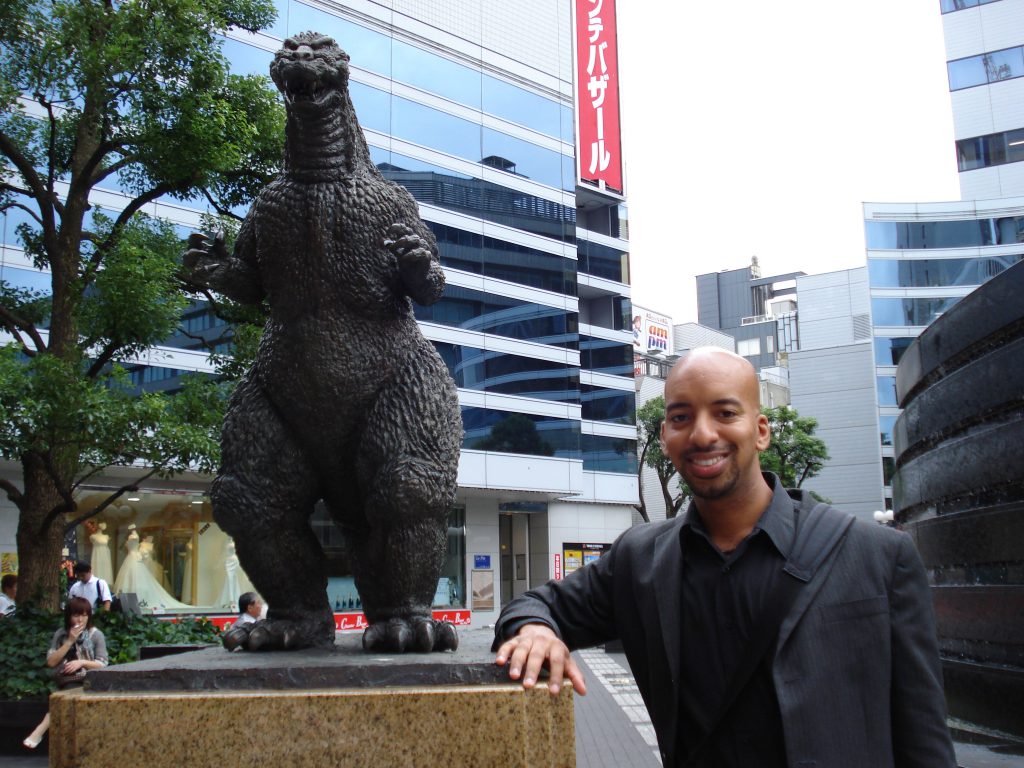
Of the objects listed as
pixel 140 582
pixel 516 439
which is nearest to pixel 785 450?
pixel 516 439

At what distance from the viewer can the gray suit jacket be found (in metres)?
1.70

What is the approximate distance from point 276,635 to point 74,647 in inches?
212

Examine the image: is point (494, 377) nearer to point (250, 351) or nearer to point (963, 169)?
point (250, 351)

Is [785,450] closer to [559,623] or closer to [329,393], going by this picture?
[329,393]

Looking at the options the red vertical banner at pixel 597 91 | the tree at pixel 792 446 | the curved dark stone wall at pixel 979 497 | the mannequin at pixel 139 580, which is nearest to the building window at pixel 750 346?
the tree at pixel 792 446

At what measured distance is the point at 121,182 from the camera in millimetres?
9594

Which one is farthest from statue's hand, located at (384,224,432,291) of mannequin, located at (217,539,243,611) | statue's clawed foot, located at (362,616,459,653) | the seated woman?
mannequin, located at (217,539,243,611)

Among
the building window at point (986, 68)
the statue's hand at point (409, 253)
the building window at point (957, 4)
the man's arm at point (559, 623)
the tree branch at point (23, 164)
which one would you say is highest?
the building window at point (957, 4)

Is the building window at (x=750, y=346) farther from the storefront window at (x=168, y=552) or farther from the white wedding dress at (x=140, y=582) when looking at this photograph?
the white wedding dress at (x=140, y=582)

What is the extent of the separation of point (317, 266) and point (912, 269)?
40.3 metres

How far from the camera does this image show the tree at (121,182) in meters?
7.84

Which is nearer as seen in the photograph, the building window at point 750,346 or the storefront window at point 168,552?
the storefront window at point 168,552

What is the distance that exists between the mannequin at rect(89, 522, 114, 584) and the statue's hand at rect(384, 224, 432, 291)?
56.1ft

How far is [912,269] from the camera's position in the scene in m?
38.9
